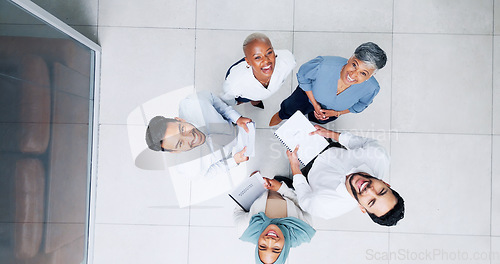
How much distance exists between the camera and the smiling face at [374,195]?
1.73 meters

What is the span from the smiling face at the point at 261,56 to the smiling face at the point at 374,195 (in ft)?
2.92

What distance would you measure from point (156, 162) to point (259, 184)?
978 millimetres

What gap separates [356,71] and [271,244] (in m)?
1.17

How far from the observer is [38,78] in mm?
1838

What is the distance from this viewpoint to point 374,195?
1.72m

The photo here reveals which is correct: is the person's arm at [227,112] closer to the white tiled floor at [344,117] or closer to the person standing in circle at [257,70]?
the person standing in circle at [257,70]

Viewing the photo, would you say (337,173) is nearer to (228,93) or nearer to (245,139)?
(245,139)

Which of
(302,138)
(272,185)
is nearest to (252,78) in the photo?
(302,138)

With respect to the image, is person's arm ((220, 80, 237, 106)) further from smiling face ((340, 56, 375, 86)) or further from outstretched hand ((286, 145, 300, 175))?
smiling face ((340, 56, 375, 86))

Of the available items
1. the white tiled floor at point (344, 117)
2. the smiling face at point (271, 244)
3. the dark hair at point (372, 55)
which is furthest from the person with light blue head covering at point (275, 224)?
the dark hair at point (372, 55)

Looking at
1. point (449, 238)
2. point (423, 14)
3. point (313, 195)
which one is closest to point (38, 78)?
point (313, 195)

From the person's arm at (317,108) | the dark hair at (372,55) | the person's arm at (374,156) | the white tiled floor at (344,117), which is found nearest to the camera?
the dark hair at (372,55)

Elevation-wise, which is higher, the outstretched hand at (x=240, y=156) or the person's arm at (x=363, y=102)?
the person's arm at (x=363, y=102)

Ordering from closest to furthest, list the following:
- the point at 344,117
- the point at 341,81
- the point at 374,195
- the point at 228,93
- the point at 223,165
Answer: the point at 374,195, the point at 341,81, the point at 228,93, the point at 223,165, the point at 344,117
